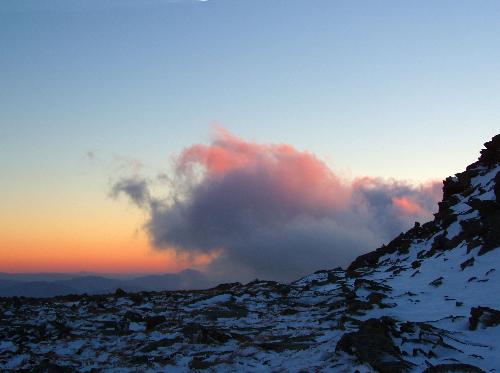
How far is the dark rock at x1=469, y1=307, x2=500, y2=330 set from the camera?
14820 mm

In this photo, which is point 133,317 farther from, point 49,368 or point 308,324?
point 308,324

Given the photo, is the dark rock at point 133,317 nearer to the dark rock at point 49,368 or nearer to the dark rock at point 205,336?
the dark rock at point 205,336

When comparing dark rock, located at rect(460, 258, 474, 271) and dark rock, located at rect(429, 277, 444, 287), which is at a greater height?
dark rock, located at rect(460, 258, 474, 271)

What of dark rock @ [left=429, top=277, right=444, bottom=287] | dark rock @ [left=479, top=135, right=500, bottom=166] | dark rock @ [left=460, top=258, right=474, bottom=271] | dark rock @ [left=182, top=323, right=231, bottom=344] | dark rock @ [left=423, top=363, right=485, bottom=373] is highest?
dark rock @ [left=479, top=135, right=500, bottom=166]

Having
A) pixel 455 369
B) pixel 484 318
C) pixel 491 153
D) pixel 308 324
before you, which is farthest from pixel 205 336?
pixel 491 153

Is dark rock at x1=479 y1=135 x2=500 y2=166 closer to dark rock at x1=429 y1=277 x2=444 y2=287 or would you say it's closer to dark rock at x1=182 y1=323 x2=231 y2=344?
dark rock at x1=429 y1=277 x2=444 y2=287

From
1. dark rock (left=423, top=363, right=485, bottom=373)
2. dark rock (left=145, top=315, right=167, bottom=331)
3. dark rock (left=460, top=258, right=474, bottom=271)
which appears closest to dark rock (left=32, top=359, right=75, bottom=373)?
dark rock (left=145, top=315, right=167, bottom=331)

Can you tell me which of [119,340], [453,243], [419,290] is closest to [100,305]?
[119,340]

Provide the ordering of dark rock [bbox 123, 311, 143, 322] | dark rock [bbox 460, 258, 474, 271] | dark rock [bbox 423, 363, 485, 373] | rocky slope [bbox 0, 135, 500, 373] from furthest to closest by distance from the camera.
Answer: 1. dark rock [bbox 460, 258, 474, 271]
2. dark rock [bbox 123, 311, 143, 322]
3. rocky slope [bbox 0, 135, 500, 373]
4. dark rock [bbox 423, 363, 485, 373]

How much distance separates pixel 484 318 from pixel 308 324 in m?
7.07

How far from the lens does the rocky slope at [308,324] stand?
12922 mm

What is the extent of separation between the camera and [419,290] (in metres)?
25.2

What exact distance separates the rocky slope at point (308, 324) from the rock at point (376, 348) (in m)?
0.03

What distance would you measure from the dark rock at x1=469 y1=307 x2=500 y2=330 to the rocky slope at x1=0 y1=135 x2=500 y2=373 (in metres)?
0.03
